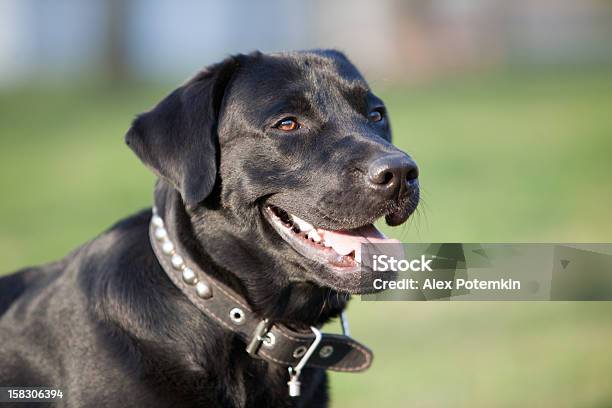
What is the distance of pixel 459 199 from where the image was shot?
479 inches

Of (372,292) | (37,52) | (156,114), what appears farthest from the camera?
(37,52)

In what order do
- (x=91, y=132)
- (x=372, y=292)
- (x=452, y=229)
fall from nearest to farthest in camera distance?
(x=372, y=292), (x=452, y=229), (x=91, y=132)

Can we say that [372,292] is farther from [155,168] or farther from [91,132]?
[91,132]

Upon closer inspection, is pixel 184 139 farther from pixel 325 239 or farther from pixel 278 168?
pixel 325 239

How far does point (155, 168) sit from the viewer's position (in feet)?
12.4

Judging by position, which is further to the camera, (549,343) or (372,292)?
(549,343)

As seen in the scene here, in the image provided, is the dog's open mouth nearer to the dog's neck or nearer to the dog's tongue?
the dog's tongue

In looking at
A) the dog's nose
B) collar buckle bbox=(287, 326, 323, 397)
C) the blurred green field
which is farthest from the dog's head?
the blurred green field

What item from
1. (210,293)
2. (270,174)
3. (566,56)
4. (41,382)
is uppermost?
(270,174)

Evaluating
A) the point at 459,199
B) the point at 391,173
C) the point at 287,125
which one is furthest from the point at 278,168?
the point at 459,199

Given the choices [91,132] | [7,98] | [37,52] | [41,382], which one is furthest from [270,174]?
[37,52]

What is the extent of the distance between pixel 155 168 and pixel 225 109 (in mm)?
472
